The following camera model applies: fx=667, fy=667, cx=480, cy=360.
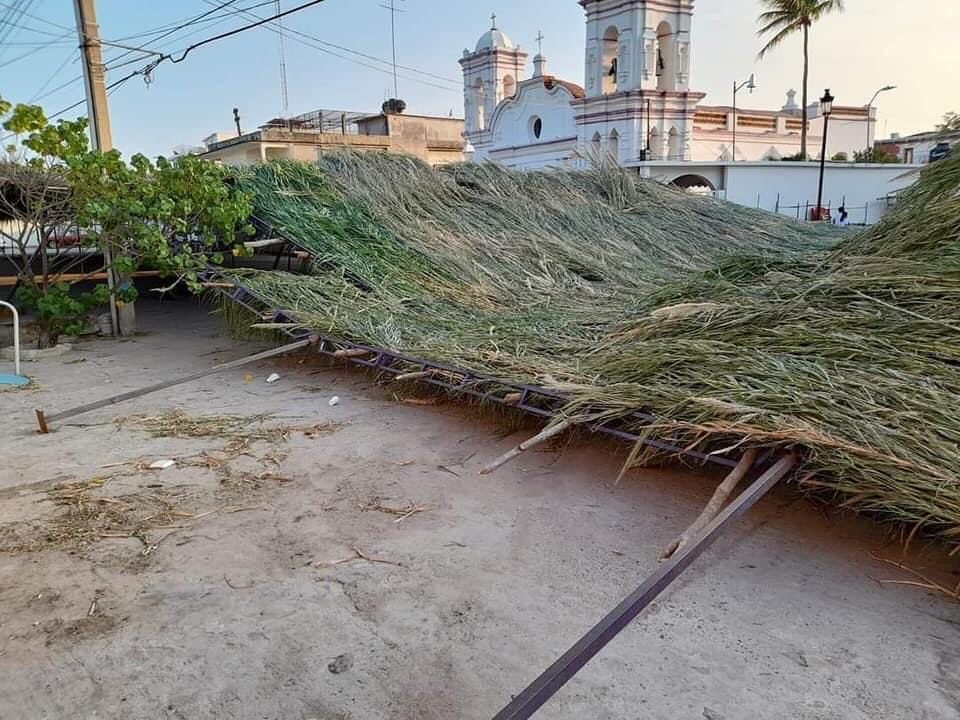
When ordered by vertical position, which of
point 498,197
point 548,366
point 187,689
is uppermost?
point 498,197

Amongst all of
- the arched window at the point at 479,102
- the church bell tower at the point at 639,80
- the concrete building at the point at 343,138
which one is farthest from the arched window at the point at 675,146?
the arched window at the point at 479,102

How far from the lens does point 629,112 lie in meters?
21.8

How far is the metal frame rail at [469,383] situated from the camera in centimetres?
280

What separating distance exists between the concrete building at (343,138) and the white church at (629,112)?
7.13 ft

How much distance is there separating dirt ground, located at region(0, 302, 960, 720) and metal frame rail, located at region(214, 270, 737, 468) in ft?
1.02

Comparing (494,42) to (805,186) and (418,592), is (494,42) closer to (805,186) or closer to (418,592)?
(805,186)

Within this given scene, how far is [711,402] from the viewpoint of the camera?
262cm

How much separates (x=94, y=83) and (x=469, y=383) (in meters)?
6.36

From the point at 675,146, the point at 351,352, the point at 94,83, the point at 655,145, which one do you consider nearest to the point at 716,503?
the point at 351,352

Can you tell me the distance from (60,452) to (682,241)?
698 cm

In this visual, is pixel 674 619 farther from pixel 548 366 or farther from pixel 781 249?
pixel 781 249

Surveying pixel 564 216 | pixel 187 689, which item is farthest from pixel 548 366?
pixel 564 216

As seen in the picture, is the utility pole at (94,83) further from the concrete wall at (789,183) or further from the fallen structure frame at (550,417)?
the concrete wall at (789,183)

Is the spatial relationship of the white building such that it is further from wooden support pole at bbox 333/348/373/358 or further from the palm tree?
wooden support pole at bbox 333/348/373/358
